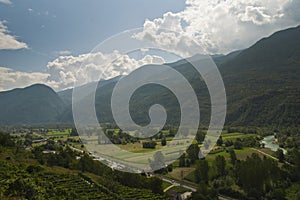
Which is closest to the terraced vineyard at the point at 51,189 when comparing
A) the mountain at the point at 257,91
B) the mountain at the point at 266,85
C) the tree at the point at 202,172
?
the tree at the point at 202,172

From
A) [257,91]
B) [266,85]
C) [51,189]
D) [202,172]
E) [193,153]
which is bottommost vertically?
[202,172]

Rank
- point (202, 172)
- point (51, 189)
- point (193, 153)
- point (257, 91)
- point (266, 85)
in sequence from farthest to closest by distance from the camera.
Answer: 1. point (266, 85)
2. point (257, 91)
3. point (193, 153)
4. point (202, 172)
5. point (51, 189)

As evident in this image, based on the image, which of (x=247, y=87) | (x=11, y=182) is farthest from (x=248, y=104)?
(x=11, y=182)

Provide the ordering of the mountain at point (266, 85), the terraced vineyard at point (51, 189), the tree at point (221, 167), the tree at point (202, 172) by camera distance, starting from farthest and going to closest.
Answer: the mountain at point (266, 85), the tree at point (221, 167), the tree at point (202, 172), the terraced vineyard at point (51, 189)

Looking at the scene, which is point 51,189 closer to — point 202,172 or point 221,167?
point 202,172

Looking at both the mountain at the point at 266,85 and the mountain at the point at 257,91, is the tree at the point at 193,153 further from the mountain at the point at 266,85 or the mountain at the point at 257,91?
the mountain at the point at 266,85

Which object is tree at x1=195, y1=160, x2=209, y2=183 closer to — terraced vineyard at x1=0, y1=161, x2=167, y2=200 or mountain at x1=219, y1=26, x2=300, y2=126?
terraced vineyard at x1=0, y1=161, x2=167, y2=200

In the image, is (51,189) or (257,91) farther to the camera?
(257,91)

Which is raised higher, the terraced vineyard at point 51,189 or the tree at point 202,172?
the terraced vineyard at point 51,189

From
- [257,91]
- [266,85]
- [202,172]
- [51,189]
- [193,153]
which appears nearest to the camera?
[51,189]

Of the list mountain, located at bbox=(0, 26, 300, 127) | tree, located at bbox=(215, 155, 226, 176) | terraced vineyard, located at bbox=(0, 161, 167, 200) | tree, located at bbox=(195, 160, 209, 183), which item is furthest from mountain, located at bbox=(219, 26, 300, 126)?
terraced vineyard, located at bbox=(0, 161, 167, 200)

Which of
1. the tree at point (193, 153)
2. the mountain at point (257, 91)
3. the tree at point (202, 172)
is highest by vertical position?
the mountain at point (257, 91)

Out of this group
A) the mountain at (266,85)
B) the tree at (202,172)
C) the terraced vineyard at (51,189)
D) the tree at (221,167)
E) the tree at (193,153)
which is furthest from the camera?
the mountain at (266,85)

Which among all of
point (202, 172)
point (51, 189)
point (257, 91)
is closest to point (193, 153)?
point (202, 172)
